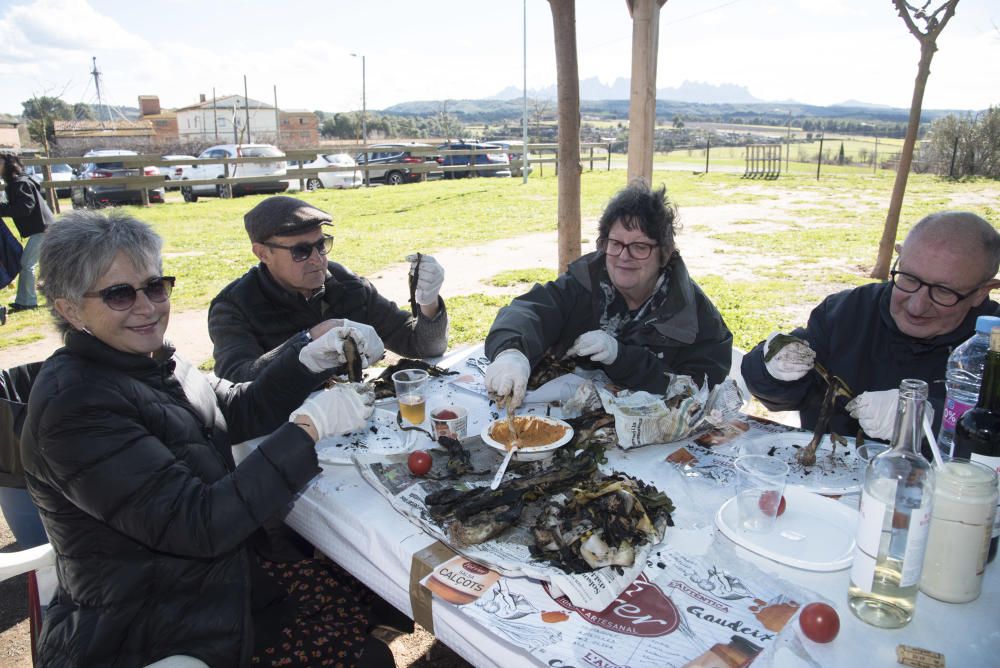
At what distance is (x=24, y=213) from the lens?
23.2 ft

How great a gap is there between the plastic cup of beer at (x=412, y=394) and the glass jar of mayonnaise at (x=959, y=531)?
149 cm

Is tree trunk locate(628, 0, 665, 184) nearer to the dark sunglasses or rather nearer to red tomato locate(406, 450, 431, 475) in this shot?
red tomato locate(406, 450, 431, 475)

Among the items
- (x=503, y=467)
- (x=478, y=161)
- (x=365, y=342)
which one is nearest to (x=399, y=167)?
(x=478, y=161)

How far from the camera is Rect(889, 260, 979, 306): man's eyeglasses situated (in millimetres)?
2104

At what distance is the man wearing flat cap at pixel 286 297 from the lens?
284cm

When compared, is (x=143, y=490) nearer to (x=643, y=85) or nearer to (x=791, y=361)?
(x=791, y=361)

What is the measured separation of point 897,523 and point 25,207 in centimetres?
855

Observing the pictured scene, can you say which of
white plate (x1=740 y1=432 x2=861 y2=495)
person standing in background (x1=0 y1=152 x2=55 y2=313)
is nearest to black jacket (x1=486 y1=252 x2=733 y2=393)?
white plate (x1=740 y1=432 x2=861 y2=495)

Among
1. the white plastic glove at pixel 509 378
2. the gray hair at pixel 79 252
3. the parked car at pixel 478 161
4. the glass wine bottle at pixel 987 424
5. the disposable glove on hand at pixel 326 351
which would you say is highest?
the parked car at pixel 478 161

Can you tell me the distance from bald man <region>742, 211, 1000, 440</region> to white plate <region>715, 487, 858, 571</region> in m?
0.44

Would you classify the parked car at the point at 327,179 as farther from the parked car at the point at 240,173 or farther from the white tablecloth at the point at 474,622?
the white tablecloth at the point at 474,622

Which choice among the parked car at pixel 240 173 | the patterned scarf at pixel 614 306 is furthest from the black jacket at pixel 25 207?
the parked car at pixel 240 173

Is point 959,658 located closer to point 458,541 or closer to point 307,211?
point 458,541

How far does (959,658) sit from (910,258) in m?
1.45
